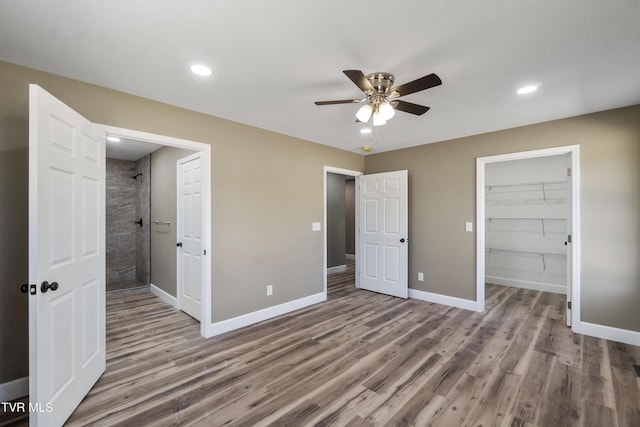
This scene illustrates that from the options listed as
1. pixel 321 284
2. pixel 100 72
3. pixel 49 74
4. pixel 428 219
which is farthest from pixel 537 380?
pixel 49 74

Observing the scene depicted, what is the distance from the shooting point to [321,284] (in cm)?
443

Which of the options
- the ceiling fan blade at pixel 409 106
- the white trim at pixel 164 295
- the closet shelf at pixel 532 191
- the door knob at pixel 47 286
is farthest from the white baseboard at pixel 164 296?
the closet shelf at pixel 532 191

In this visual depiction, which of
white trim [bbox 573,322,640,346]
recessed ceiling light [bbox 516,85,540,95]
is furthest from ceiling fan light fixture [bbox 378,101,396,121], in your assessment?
white trim [bbox 573,322,640,346]

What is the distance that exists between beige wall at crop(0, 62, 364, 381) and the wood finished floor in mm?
575

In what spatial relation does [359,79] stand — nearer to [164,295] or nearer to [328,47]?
[328,47]

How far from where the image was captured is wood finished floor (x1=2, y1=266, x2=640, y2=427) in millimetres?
1921

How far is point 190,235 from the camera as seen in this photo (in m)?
3.77

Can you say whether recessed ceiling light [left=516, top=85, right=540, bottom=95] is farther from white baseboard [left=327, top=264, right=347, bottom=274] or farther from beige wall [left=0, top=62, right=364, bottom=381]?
white baseboard [left=327, top=264, right=347, bottom=274]

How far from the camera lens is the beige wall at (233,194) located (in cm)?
207

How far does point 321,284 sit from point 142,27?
374 cm

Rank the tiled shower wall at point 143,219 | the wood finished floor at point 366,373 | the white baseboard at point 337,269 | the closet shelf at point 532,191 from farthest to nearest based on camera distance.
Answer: the white baseboard at point 337,269 → the tiled shower wall at point 143,219 → the closet shelf at point 532,191 → the wood finished floor at point 366,373

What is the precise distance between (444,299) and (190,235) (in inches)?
153

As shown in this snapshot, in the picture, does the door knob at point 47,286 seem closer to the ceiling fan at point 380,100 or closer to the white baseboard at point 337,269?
the ceiling fan at point 380,100

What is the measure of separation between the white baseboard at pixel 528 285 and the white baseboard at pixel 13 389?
668cm
